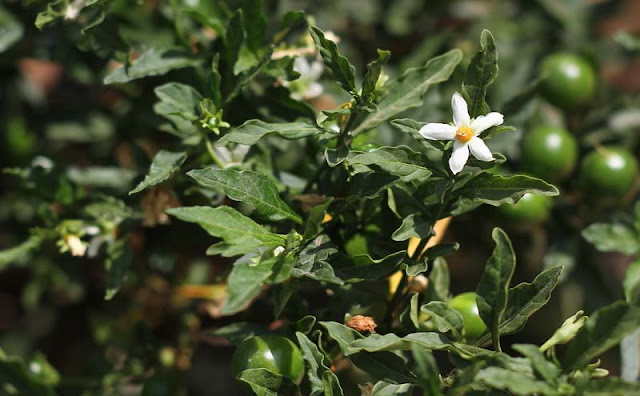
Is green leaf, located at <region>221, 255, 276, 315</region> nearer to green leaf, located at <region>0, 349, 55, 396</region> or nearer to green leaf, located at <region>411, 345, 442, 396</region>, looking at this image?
green leaf, located at <region>411, 345, 442, 396</region>

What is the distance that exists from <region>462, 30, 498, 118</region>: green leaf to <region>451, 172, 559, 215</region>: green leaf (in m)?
0.13

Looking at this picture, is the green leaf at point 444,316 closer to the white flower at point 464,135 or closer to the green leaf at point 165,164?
the white flower at point 464,135

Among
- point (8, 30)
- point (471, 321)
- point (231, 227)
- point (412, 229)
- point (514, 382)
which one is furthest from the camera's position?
point (8, 30)

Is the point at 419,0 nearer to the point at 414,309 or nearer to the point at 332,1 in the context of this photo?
the point at 332,1

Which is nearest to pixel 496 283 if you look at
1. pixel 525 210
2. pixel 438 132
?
pixel 438 132

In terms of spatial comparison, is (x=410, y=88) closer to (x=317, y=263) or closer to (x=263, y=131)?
(x=263, y=131)

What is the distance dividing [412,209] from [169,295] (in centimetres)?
104

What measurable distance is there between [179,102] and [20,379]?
29.6 inches

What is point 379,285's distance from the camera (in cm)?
147

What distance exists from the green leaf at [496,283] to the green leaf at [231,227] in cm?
37

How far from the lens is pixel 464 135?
4.11ft

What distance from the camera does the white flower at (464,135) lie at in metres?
1.24

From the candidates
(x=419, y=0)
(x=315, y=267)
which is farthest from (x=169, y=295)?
(x=419, y=0)

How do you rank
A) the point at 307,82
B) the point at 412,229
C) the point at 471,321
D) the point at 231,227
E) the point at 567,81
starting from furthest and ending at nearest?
the point at 567,81, the point at 307,82, the point at 471,321, the point at 412,229, the point at 231,227
